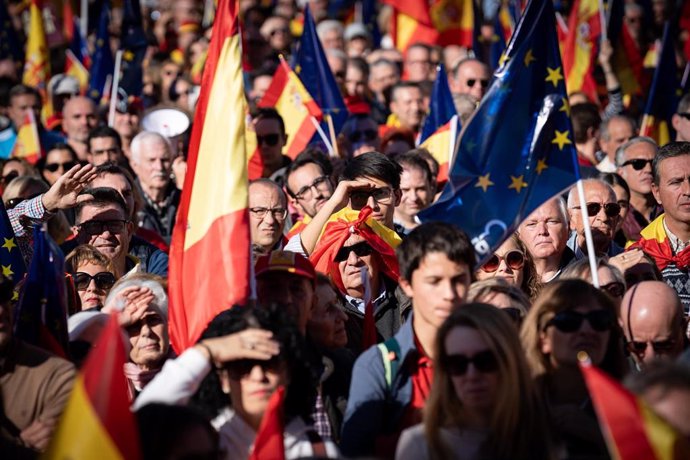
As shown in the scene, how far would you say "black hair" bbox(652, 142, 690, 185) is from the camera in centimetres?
930

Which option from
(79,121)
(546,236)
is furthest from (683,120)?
(79,121)

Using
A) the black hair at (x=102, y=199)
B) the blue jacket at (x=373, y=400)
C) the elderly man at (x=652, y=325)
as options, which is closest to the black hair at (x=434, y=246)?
the blue jacket at (x=373, y=400)

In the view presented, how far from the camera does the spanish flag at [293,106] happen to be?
41.7 ft

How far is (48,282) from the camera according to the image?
22.1 ft

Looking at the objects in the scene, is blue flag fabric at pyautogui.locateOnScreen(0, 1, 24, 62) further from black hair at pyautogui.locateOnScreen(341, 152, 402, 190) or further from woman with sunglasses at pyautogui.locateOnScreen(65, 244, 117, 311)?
woman with sunglasses at pyautogui.locateOnScreen(65, 244, 117, 311)

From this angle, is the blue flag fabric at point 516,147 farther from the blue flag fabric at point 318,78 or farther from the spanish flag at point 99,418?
the blue flag fabric at point 318,78

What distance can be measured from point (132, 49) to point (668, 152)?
7833 mm

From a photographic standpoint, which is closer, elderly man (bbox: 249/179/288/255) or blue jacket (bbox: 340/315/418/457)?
blue jacket (bbox: 340/315/418/457)

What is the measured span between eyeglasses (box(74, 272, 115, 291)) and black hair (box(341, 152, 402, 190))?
6.05 ft

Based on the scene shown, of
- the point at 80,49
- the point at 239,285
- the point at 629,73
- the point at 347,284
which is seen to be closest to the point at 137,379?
the point at 239,285

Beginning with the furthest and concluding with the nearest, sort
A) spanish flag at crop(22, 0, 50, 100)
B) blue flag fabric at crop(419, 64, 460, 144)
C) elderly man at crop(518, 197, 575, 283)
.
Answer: spanish flag at crop(22, 0, 50, 100) → blue flag fabric at crop(419, 64, 460, 144) → elderly man at crop(518, 197, 575, 283)

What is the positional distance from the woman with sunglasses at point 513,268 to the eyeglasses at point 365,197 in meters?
0.88

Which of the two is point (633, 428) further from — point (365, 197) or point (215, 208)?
point (365, 197)

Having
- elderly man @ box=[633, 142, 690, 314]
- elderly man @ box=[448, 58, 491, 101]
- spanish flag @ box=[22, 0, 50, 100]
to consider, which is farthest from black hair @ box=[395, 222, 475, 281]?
spanish flag @ box=[22, 0, 50, 100]
